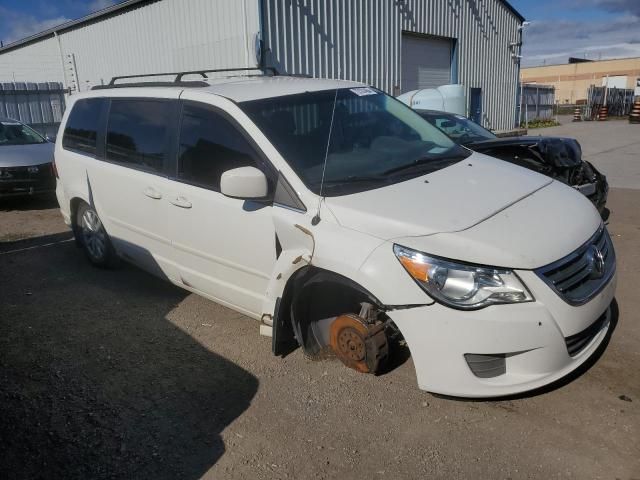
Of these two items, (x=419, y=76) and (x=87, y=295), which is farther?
(x=419, y=76)

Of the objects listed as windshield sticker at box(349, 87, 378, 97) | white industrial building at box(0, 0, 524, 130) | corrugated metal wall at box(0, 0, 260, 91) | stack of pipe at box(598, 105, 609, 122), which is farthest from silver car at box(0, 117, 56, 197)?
stack of pipe at box(598, 105, 609, 122)

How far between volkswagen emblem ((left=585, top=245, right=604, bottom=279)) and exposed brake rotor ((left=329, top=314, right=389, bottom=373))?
1.19 metres

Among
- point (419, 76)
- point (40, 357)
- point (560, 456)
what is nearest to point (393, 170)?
point (560, 456)

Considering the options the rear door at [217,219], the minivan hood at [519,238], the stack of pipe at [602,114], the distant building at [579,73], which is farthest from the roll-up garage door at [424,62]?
the distant building at [579,73]

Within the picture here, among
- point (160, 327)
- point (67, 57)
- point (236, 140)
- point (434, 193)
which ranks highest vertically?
point (67, 57)

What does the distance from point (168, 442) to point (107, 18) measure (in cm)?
1650

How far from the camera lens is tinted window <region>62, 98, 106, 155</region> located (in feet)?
16.5

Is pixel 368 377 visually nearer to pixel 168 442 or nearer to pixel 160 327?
pixel 168 442

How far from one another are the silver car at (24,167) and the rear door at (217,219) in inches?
221

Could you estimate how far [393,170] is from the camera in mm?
3395

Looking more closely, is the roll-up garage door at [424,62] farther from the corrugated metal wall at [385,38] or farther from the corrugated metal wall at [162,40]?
the corrugated metal wall at [162,40]

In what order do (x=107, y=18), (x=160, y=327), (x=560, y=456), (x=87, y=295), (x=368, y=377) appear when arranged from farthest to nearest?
(x=107, y=18)
(x=87, y=295)
(x=160, y=327)
(x=368, y=377)
(x=560, y=456)

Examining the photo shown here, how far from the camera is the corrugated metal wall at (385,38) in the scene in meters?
12.0

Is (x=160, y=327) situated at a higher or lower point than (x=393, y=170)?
lower
